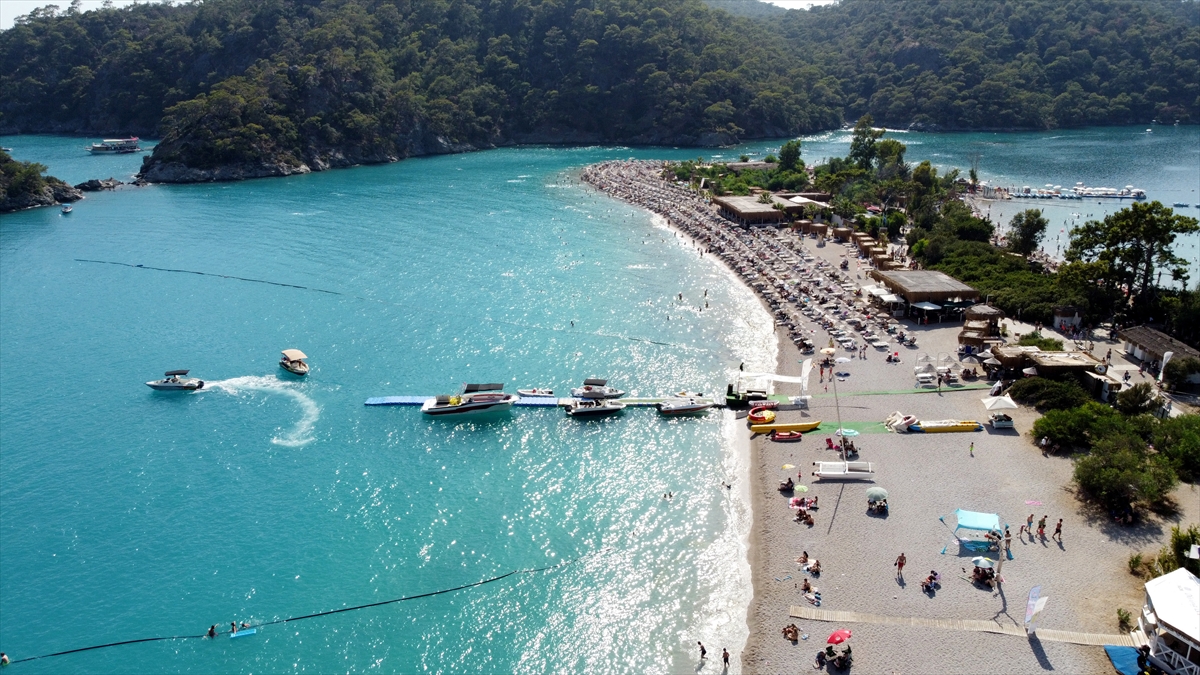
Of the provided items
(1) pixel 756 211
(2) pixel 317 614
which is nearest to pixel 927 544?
(2) pixel 317 614

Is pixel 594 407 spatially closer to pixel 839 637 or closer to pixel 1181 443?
pixel 839 637

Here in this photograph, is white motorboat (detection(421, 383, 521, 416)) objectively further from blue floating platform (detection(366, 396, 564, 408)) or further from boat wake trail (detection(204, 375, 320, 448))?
boat wake trail (detection(204, 375, 320, 448))

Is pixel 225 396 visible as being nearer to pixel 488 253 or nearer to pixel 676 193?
pixel 488 253

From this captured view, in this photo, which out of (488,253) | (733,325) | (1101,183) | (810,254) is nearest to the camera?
(733,325)

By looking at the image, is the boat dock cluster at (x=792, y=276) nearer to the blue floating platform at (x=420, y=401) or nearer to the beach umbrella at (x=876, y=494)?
the blue floating platform at (x=420, y=401)

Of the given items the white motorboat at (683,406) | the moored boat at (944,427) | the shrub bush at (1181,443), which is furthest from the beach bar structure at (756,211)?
the shrub bush at (1181,443)

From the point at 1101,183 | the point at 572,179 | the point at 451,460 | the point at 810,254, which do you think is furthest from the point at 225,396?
the point at 1101,183

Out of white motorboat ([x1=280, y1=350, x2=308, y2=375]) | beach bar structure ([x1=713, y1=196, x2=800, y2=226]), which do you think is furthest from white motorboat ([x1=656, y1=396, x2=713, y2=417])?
beach bar structure ([x1=713, y1=196, x2=800, y2=226])
